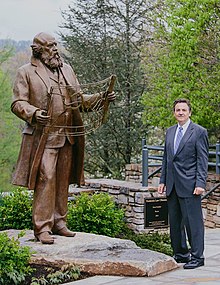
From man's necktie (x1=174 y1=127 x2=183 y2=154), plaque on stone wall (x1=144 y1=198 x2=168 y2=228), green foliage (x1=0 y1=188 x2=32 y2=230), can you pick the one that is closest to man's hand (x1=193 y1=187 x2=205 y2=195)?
man's necktie (x1=174 y1=127 x2=183 y2=154)

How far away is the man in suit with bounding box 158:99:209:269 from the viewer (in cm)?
682

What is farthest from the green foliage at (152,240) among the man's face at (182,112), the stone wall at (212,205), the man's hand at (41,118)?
the man's hand at (41,118)

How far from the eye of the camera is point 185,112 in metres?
6.96

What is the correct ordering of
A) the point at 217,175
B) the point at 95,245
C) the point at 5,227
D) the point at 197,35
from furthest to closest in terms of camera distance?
the point at 197,35 < the point at 217,175 < the point at 5,227 < the point at 95,245

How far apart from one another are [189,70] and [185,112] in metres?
7.90

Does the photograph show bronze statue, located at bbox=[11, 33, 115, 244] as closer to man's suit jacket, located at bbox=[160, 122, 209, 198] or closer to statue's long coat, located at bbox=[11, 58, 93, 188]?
statue's long coat, located at bbox=[11, 58, 93, 188]

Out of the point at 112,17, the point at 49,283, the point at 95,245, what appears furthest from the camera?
the point at 112,17

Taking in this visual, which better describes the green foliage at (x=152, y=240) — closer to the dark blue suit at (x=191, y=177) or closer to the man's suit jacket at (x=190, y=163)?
the dark blue suit at (x=191, y=177)

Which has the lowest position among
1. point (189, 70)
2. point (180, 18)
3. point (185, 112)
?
point (185, 112)

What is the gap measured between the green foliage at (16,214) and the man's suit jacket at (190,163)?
250cm

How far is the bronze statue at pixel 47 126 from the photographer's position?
695 cm

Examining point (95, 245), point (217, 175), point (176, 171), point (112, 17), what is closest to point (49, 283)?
point (95, 245)

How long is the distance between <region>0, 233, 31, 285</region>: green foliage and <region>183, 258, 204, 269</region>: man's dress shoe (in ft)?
5.36

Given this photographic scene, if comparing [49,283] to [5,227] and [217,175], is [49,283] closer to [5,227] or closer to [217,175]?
[5,227]
